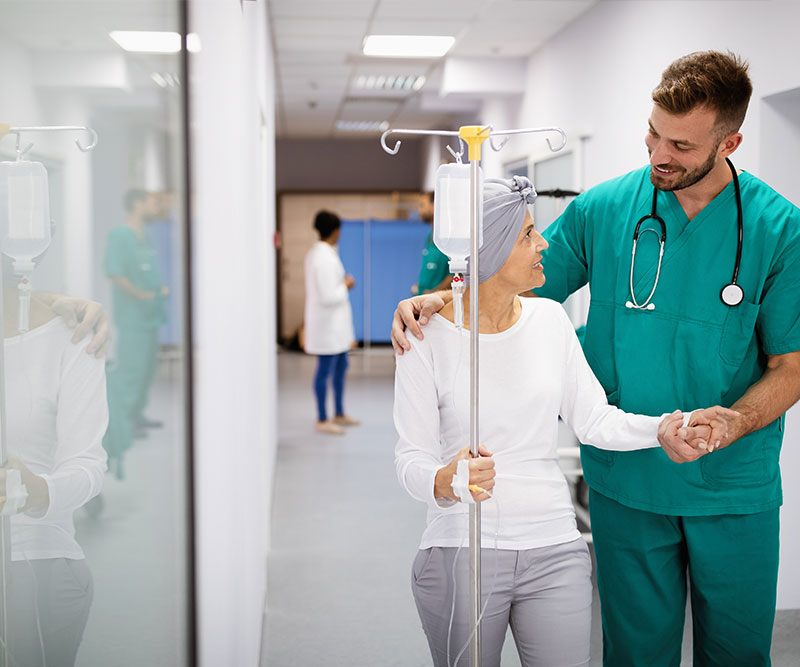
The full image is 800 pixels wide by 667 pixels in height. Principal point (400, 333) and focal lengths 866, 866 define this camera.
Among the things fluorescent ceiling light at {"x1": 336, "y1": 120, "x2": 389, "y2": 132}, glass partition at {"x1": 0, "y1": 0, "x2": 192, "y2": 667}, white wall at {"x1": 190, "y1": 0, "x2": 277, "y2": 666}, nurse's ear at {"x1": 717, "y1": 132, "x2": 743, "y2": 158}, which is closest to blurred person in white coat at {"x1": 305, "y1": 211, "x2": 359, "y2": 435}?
white wall at {"x1": 190, "y1": 0, "x2": 277, "y2": 666}

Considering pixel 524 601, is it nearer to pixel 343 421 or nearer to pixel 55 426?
pixel 55 426

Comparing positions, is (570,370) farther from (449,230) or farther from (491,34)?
(491,34)

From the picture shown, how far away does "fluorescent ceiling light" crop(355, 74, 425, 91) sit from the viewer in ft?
23.5

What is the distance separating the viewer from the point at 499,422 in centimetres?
166

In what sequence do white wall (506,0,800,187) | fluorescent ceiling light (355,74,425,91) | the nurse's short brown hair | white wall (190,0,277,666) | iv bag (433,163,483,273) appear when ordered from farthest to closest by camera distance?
fluorescent ceiling light (355,74,425,91), white wall (506,0,800,187), white wall (190,0,277,666), the nurse's short brown hair, iv bag (433,163,483,273)

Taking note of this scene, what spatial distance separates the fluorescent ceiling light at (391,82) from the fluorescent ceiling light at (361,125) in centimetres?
245

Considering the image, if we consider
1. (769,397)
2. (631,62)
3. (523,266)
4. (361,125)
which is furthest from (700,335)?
(361,125)

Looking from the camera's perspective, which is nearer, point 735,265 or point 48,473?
point 48,473

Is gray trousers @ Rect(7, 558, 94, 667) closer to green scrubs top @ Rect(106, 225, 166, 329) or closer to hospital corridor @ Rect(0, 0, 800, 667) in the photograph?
hospital corridor @ Rect(0, 0, 800, 667)

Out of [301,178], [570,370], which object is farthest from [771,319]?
[301,178]

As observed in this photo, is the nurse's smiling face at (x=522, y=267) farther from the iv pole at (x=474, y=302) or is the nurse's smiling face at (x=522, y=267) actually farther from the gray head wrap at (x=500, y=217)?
the iv pole at (x=474, y=302)

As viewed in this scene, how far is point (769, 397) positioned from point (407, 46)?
14.9ft

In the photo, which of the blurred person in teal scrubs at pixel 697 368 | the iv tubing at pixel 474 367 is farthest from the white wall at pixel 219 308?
the blurred person in teal scrubs at pixel 697 368

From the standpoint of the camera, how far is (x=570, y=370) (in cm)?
175
